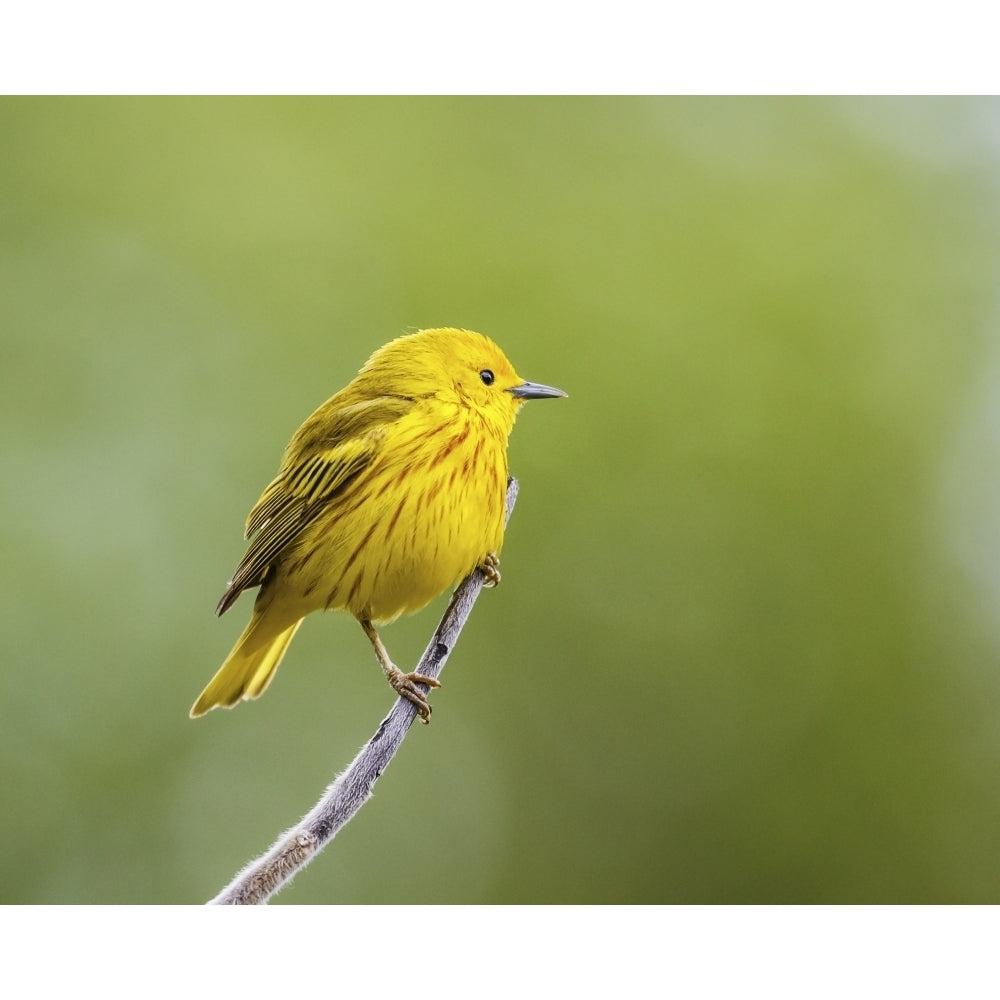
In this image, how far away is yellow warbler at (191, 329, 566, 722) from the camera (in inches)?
117

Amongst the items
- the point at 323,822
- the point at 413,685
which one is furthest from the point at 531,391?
the point at 323,822

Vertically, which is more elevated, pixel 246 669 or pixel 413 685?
pixel 413 685

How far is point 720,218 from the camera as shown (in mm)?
3984

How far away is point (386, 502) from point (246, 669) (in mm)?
647

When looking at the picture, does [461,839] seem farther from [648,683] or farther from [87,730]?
[87,730]

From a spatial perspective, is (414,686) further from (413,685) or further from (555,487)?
(555,487)

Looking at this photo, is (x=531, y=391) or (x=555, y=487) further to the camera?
(x=555, y=487)

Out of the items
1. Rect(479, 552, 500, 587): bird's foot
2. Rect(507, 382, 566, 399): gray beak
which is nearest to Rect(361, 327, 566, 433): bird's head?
Rect(507, 382, 566, 399): gray beak

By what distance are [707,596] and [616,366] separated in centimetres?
85

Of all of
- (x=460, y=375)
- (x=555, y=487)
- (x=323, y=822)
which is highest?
(x=460, y=375)

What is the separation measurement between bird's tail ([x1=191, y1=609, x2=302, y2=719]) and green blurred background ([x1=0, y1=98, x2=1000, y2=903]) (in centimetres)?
34

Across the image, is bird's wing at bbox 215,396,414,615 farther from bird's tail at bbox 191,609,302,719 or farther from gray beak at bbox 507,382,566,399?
gray beak at bbox 507,382,566,399

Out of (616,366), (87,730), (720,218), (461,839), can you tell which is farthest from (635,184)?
(87,730)

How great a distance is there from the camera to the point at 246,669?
3.20 metres
